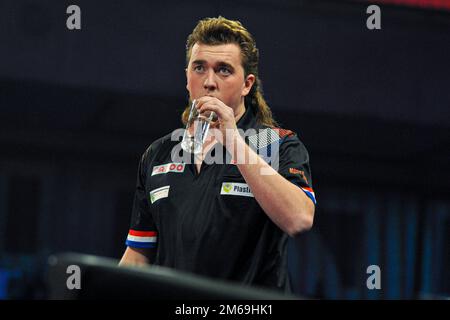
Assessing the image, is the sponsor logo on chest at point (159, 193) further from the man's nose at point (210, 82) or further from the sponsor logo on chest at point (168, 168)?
the man's nose at point (210, 82)

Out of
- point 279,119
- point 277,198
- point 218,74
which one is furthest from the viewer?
point 279,119

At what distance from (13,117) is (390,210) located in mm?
5150

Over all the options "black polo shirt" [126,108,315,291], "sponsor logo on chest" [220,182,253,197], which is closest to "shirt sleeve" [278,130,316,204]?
"black polo shirt" [126,108,315,291]

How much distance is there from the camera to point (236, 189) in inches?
90.4

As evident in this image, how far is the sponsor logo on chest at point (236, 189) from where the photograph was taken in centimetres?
228

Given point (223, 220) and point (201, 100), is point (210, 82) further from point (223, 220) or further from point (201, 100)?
point (223, 220)

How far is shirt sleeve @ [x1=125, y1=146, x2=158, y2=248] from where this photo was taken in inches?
99.8

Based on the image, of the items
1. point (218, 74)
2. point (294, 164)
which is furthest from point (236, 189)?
point (218, 74)

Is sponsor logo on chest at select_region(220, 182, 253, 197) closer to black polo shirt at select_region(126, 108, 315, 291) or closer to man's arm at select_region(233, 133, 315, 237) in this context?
black polo shirt at select_region(126, 108, 315, 291)

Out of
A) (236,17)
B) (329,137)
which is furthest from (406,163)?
(236,17)

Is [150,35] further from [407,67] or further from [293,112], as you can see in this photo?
[407,67]

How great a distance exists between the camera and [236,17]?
6.39 meters

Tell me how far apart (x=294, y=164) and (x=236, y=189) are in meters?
0.24
